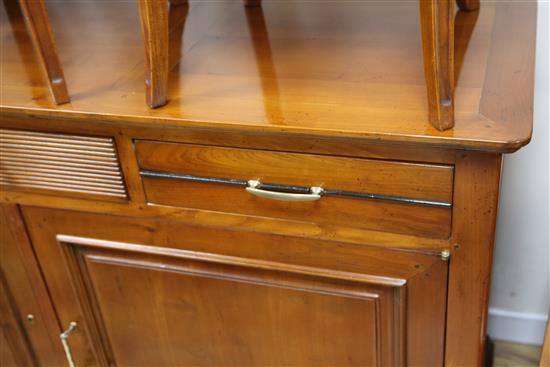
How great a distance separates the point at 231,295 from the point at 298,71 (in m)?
0.37

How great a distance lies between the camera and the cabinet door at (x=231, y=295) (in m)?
1.03

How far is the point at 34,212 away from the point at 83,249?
100mm

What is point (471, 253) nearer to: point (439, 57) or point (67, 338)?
point (439, 57)

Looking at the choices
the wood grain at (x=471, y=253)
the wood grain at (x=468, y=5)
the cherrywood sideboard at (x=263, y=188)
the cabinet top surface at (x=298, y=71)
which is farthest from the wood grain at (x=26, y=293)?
the wood grain at (x=468, y=5)

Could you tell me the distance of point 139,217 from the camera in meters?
1.09

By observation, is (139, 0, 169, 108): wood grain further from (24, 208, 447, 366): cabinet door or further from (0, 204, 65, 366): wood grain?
(0, 204, 65, 366): wood grain

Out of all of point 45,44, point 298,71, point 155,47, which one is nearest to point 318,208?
point 298,71

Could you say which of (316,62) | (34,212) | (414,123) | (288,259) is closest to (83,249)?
(34,212)

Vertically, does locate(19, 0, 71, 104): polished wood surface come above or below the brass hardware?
above

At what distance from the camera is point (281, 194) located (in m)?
0.96

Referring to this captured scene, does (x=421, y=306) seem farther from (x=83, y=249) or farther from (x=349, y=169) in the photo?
(x=83, y=249)

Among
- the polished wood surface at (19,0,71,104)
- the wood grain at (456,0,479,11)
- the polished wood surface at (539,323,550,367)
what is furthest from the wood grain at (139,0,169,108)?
the polished wood surface at (539,323,550,367)

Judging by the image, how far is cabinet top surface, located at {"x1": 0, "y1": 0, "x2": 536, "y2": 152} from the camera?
0.88 metres

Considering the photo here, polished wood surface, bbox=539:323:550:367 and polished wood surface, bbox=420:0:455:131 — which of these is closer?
polished wood surface, bbox=420:0:455:131
